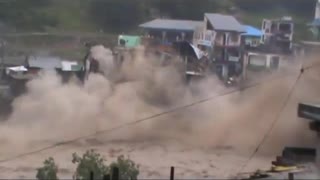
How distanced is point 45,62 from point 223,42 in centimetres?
402

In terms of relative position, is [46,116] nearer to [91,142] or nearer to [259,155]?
[91,142]

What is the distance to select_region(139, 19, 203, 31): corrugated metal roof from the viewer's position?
16.1 meters

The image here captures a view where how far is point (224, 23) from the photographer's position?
1603 cm

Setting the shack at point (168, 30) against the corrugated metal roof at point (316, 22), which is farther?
the corrugated metal roof at point (316, 22)

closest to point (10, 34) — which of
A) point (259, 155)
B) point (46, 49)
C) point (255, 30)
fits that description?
point (46, 49)

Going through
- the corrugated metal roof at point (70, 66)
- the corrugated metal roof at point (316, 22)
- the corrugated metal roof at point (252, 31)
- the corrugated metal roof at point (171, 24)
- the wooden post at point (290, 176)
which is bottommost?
the corrugated metal roof at point (70, 66)

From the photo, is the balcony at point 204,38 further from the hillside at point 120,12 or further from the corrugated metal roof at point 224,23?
the hillside at point 120,12

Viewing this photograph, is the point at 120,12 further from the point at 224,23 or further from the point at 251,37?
the point at 251,37

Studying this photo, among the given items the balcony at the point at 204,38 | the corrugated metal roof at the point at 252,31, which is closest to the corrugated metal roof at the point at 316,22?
the corrugated metal roof at the point at 252,31

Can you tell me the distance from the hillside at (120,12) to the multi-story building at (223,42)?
490mm

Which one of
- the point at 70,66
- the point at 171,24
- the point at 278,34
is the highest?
the point at 171,24

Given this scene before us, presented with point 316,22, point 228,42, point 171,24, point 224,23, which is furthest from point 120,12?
point 316,22

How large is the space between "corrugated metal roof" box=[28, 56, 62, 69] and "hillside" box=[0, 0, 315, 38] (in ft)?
3.03

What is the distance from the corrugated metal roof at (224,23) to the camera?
1600cm
